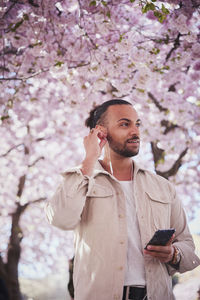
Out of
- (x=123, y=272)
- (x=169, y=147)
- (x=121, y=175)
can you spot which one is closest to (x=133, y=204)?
(x=121, y=175)

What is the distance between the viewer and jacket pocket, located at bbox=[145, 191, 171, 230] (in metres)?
2.38

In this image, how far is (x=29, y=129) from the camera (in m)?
9.54

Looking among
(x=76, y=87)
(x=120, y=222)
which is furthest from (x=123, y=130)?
(x=76, y=87)

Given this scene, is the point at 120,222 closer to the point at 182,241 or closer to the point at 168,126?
the point at 182,241

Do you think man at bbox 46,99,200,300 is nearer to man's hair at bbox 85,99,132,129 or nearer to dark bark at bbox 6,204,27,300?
man's hair at bbox 85,99,132,129

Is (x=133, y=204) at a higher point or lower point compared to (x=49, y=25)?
lower

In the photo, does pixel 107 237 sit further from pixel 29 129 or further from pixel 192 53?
pixel 29 129

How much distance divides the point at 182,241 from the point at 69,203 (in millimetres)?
937

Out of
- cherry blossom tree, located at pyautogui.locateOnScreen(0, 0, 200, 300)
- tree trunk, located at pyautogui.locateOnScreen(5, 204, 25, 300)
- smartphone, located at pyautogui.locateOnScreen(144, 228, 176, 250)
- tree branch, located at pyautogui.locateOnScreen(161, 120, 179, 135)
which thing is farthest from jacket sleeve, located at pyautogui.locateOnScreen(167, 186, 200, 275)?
tree trunk, located at pyautogui.locateOnScreen(5, 204, 25, 300)

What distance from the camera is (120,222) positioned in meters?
2.26

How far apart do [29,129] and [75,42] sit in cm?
526

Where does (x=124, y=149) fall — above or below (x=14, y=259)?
above

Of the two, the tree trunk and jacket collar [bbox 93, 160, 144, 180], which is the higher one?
jacket collar [bbox 93, 160, 144, 180]

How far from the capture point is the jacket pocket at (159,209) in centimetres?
238
